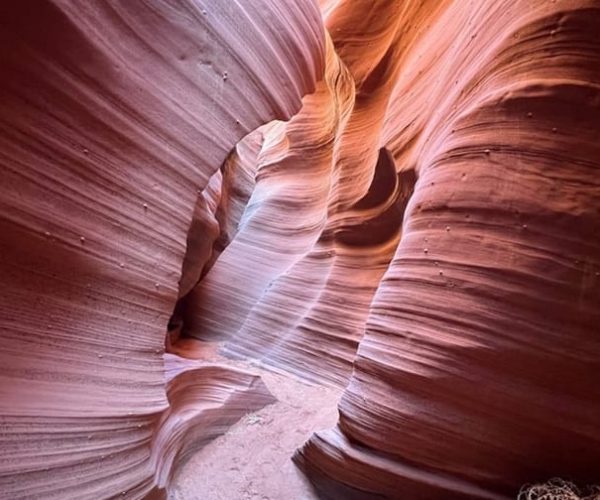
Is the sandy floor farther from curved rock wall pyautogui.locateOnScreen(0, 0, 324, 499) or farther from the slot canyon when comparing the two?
curved rock wall pyautogui.locateOnScreen(0, 0, 324, 499)

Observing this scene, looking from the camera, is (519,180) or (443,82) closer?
(519,180)

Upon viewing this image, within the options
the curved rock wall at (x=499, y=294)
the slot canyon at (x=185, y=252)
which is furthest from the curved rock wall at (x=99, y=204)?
the curved rock wall at (x=499, y=294)

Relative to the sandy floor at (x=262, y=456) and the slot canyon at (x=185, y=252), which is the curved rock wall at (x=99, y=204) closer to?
the slot canyon at (x=185, y=252)

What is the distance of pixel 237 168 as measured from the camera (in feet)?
19.9

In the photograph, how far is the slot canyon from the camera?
1.32 meters

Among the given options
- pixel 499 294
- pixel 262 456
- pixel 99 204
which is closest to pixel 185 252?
pixel 99 204

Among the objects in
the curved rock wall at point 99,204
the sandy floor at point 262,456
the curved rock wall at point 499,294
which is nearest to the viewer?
the curved rock wall at point 99,204

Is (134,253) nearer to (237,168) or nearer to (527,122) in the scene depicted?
(527,122)

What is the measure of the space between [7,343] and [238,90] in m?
1.39

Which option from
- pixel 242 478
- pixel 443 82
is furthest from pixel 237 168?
pixel 242 478

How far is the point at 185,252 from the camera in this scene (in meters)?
1.90

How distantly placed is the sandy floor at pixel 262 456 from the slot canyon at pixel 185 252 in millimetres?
19

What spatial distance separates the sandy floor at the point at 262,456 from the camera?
87.0 inches

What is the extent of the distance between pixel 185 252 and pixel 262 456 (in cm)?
147
